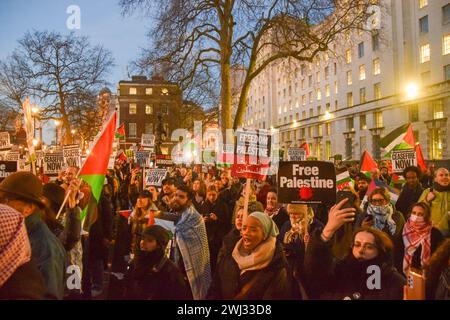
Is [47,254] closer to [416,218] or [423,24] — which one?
[416,218]

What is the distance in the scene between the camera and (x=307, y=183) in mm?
3898

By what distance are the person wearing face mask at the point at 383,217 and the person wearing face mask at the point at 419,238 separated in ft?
0.75

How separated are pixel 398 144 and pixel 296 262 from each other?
665 centimetres

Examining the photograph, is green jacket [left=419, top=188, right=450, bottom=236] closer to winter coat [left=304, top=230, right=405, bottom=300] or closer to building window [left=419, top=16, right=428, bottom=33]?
winter coat [left=304, top=230, right=405, bottom=300]

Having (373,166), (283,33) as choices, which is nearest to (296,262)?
(373,166)

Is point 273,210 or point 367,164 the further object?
point 367,164

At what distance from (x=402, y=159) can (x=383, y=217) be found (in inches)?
162

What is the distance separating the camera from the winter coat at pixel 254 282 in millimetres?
3117

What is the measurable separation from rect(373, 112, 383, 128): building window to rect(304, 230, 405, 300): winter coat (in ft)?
155

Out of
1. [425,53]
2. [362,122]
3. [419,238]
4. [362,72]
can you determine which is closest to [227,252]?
[419,238]

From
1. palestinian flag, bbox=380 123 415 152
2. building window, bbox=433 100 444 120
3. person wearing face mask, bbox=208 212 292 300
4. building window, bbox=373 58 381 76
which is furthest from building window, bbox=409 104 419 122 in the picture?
person wearing face mask, bbox=208 212 292 300

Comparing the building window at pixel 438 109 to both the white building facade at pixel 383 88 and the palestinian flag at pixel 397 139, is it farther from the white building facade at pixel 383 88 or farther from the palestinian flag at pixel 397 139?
the palestinian flag at pixel 397 139

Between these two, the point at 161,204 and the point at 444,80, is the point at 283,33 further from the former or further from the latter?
the point at 444,80

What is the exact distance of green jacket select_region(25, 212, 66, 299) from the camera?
2607mm
